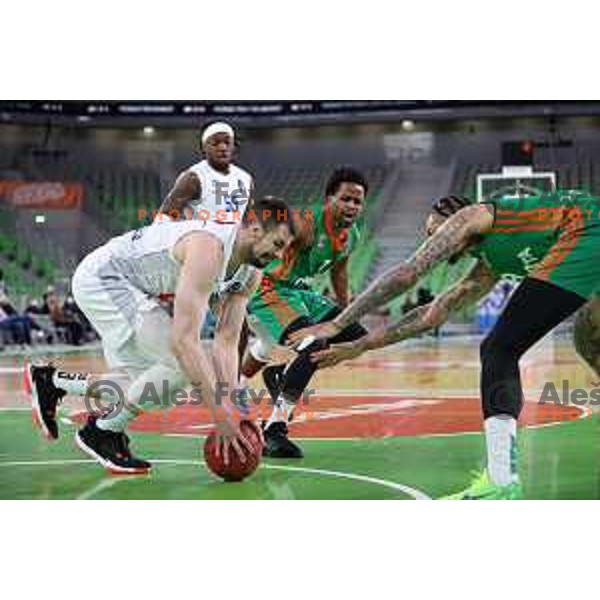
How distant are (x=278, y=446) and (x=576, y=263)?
1701mm

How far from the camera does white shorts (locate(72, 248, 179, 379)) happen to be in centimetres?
393

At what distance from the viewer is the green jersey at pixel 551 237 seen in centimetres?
330

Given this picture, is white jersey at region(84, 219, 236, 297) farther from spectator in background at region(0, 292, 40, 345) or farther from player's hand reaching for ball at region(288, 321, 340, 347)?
spectator in background at region(0, 292, 40, 345)

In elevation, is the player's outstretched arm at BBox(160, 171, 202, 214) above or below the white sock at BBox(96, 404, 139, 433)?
above

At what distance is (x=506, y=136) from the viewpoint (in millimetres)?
6684

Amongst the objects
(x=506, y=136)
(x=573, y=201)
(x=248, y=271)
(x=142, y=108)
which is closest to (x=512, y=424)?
(x=573, y=201)

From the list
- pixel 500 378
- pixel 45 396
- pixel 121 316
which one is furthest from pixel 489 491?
pixel 45 396

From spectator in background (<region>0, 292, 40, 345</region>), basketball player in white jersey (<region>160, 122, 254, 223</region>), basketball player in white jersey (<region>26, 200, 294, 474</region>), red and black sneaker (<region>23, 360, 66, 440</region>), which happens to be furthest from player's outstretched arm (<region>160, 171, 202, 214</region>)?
spectator in background (<region>0, 292, 40, 345</region>)

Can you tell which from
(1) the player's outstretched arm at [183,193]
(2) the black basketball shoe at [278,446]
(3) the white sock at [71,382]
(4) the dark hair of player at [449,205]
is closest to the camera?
(4) the dark hair of player at [449,205]

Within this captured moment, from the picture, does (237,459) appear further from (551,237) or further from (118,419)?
(551,237)

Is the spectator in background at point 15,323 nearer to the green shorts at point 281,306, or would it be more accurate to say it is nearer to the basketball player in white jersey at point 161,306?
the green shorts at point 281,306

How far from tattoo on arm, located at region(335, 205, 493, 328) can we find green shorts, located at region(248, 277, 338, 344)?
4.30 ft

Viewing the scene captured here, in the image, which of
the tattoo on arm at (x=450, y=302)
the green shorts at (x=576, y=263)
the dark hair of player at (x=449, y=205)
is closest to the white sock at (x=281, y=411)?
the tattoo on arm at (x=450, y=302)

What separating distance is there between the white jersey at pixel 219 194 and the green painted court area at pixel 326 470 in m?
1.04
